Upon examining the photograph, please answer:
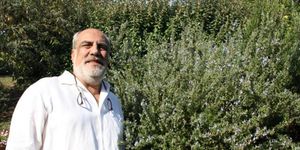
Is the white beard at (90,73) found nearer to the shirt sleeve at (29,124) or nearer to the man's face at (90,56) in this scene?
the man's face at (90,56)

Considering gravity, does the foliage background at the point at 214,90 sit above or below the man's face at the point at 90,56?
below

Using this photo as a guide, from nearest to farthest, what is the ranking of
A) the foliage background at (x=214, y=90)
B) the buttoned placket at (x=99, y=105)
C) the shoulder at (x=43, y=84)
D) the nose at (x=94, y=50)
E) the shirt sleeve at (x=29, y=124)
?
the shirt sleeve at (x=29, y=124) → the shoulder at (x=43, y=84) → the buttoned placket at (x=99, y=105) → the nose at (x=94, y=50) → the foliage background at (x=214, y=90)

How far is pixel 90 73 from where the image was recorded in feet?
10.7

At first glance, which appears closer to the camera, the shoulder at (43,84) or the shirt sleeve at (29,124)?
the shirt sleeve at (29,124)

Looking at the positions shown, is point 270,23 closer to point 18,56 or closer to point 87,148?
point 87,148

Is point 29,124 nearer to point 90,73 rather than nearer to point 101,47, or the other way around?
point 90,73

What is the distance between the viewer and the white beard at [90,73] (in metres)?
3.27

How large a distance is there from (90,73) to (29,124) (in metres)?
0.53

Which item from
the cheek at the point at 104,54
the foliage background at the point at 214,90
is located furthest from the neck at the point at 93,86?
the foliage background at the point at 214,90

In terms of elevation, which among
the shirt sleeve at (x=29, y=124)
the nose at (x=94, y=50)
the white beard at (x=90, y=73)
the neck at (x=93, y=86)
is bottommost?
the shirt sleeve at (x=29, y=124)

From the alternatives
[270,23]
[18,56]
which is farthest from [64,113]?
[18,56]

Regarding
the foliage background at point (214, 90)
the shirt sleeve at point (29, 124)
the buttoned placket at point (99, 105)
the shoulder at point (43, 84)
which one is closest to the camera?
the shirt sleeve at point (29, 124)

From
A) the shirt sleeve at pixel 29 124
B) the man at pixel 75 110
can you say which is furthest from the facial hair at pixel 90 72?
the shirt sleeve at pixel 29 124

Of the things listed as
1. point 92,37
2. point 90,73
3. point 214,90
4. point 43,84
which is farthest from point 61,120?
point 214,90
